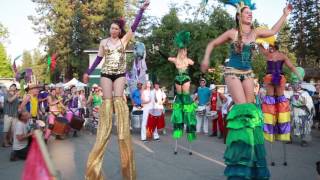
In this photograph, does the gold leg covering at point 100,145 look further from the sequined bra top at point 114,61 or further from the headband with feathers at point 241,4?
the headband with feathers at point 241,4

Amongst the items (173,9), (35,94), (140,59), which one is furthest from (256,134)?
(173,9)

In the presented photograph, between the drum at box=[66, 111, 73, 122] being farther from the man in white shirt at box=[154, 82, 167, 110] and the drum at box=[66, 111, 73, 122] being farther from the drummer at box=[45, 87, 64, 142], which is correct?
the man in white shirt at box=[154, 82, 167, 110]

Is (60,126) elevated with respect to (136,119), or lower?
lower

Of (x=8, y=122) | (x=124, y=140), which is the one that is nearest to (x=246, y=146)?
(x=124, y=140)

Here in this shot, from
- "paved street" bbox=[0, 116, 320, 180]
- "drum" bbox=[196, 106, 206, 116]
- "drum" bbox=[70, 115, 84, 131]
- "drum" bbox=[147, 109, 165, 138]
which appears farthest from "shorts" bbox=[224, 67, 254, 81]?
"drum" bbox=[70, 115, 84, 131]

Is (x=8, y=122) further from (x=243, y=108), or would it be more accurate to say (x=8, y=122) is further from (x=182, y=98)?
(x=243, y=108)

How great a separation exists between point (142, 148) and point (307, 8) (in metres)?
31.7

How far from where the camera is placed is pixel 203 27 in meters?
28.2

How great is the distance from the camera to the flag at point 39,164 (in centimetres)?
297

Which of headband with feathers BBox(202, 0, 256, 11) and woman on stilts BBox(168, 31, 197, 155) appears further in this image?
woman on stilts BBox(168, 31, 197, 155)

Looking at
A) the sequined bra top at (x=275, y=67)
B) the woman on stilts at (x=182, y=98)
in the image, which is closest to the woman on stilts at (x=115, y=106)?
the sequined bra top at (x=275, y=67)

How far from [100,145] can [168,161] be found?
287 centimetres

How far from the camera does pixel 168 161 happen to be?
29.3 ft

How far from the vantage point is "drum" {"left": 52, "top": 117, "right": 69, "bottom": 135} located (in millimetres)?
13672
